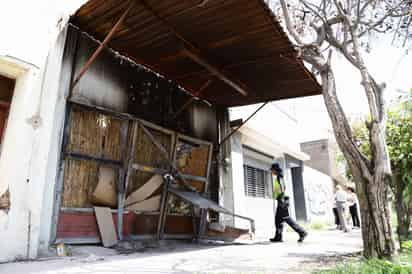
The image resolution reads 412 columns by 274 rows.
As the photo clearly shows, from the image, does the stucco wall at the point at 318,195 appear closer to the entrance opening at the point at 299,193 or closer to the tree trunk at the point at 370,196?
the entrance opening at the point at 299,193

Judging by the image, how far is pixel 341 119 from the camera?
4.80 meters

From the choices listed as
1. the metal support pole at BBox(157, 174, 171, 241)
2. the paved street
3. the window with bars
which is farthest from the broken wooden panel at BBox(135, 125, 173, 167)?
the window with bars

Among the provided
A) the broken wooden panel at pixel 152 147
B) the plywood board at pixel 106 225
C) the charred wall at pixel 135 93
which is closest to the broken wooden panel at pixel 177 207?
the broken wooden panel at pixel 152 147

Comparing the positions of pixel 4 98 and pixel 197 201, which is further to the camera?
pixel 197 201

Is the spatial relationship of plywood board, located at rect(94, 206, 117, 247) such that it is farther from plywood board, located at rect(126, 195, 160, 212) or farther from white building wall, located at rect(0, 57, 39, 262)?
white building wall, located at rect(0, 57, 39, 262)

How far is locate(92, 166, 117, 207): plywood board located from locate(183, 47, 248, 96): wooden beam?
277 cm

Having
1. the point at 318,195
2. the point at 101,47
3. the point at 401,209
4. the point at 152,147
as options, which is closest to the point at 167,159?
the point at 152,147

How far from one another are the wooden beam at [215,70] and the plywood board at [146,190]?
2.68 metres

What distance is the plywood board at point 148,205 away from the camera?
6.38 meters

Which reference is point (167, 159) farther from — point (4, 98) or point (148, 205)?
point (4, 98)

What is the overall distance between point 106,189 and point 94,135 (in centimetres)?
108

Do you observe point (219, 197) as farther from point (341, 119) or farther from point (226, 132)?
point (341, 119)

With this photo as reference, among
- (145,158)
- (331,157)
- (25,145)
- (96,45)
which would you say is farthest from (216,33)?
(331,157)

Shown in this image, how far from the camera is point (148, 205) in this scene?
6.66 m
